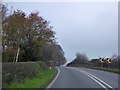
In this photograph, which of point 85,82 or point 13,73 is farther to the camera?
point 85,82

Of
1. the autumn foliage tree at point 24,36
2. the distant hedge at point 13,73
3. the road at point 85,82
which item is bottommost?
the road at point 85,82

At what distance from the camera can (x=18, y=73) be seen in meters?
24.8

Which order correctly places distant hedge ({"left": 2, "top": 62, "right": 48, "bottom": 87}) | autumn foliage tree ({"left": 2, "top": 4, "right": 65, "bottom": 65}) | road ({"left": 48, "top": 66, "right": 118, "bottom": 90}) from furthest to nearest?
autumn foliage tree ({"left": 2, "top": 4, "right": 65, "bottom": 65}), road ({"left": 48, "top": 66, "right": 118, "bottom": 90}), distant hedge ({"left": 2, "top": 62, "right": 48, "bottom": 87})

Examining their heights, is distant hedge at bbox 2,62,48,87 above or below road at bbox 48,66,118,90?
above

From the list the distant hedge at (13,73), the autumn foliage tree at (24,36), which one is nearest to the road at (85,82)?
the distant hedge at (13,73)

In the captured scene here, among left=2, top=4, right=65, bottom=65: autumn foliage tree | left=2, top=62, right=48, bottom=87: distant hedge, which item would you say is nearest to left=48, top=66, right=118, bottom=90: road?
left=2, top=62, right=48, bottom=87: distant hedge

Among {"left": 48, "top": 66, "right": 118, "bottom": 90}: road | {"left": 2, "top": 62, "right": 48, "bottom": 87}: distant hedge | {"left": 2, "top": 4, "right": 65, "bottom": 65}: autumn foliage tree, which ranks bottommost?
{"left": 48, "top": 66, "right": 118, "bottom": 90}: road

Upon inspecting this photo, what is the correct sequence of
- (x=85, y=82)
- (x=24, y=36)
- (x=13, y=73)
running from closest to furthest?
(x=13, y=73), (x=85, y=82), (x=24, y=36)

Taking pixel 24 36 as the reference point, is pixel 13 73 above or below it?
below

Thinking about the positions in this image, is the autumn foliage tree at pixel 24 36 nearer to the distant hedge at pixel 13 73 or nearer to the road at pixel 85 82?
the road at pixel 85 82

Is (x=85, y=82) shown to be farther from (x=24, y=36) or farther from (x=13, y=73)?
(x=24, y=36)

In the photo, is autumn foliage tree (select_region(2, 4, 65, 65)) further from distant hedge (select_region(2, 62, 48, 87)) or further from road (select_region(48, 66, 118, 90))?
distant hedge (select_region(2, 62, 48, 87))

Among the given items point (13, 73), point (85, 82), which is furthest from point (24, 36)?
point (13, 73)

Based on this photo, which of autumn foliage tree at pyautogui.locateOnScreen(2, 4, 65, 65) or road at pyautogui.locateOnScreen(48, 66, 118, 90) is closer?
road at pyautogui.locateOnScreen(48, 66, 118, 90)
